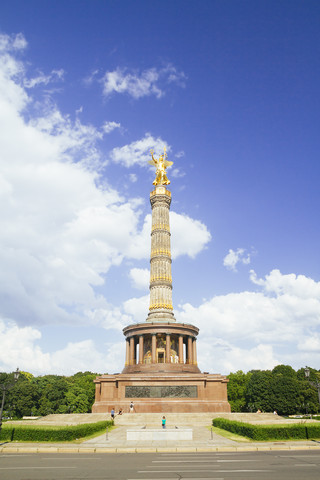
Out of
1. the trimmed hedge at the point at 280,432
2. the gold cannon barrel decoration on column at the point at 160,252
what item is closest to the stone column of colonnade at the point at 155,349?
the gold cannon barrel decoration on column at the point at 160,252

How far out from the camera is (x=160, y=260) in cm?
5409

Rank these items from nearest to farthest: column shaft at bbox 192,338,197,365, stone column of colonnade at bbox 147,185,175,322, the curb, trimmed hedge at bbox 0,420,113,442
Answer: the curb < trimmed hedge at bbox 0,420,113,442 < column shaft at bbox 192,338,197,365 < stone column of colonnade at bbox 147,185,175,322

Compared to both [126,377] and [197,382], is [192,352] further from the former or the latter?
[126,377]

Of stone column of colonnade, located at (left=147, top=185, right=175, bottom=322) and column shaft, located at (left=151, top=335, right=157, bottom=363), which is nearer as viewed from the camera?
column shaft, located at (left=151, top=335, right=157, bottom=363)

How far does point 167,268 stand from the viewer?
2117 inches

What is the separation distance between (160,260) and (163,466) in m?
40.5

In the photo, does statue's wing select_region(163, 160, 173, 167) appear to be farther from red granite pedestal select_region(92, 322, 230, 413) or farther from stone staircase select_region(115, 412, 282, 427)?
stone staircase select_region(115, 412, 282, 427)

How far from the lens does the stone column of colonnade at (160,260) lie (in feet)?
169

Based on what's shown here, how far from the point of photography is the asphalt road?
12.0 m

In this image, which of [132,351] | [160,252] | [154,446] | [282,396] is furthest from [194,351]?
[154,446]

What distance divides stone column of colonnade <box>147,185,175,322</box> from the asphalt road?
32.9 metres

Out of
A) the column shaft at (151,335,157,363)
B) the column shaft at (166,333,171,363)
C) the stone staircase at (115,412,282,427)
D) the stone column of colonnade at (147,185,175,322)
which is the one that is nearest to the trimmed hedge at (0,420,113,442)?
the stone staircase at (115,412,282,427)

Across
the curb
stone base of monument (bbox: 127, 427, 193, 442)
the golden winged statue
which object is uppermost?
the golden winged statue

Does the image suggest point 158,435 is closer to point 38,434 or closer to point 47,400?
point 38,434
